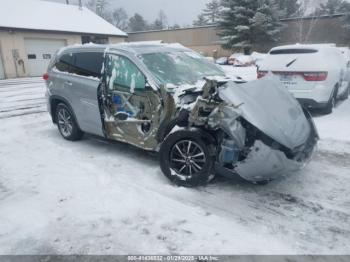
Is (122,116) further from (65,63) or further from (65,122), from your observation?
(65,63)

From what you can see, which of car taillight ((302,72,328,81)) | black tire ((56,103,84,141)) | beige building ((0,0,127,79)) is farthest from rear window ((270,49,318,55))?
beige building ((0,0,127,79))

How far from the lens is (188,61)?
5312 millimetres

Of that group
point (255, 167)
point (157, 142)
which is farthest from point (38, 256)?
point (255, 167)

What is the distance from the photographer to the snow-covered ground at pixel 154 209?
3.03m

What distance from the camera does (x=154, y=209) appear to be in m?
3.63

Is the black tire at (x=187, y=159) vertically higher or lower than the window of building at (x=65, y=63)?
lower

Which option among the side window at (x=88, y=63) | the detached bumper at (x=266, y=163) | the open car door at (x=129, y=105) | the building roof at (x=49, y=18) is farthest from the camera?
the building roof at (x=49, y=18)

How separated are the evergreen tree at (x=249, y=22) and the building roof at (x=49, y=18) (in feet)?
34.0

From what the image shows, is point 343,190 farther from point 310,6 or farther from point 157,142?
point 310,6

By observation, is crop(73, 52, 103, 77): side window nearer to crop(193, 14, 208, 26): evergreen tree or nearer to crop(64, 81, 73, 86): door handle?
crop(64, 81, 73, 86): door handle

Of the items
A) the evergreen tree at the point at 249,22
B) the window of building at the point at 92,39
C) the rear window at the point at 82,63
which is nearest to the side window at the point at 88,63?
the rear window at the point at 82,63

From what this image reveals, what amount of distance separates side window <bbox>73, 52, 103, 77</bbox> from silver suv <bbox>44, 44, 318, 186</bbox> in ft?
0.06

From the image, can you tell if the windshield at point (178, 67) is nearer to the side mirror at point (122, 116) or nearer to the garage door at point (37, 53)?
the side mirror at point (122, 116)

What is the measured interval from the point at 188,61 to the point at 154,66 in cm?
82
